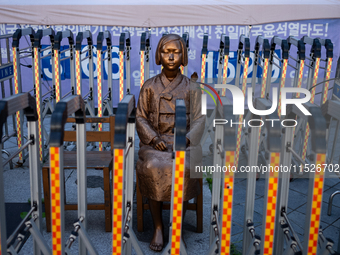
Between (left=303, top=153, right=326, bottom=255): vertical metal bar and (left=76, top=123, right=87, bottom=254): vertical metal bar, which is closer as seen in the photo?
(left=303, top=153, right=326, bottom=255): vertical metal bar

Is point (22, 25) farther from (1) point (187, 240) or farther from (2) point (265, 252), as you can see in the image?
(2) point (265, 252)

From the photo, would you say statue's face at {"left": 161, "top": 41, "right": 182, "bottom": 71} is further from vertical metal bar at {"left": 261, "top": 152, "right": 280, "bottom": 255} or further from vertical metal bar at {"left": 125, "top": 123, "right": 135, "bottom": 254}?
vertical metal bar at {"left": 261, "top": 152, "right": 280, "bottom": 255}

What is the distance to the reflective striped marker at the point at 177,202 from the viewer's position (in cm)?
219

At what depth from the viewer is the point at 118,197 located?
7.37 ft

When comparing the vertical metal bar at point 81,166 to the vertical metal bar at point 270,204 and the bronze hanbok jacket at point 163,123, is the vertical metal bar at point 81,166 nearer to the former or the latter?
the bronze hanbok jacket at point 163,123

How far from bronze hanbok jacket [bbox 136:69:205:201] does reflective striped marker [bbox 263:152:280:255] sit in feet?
3.28

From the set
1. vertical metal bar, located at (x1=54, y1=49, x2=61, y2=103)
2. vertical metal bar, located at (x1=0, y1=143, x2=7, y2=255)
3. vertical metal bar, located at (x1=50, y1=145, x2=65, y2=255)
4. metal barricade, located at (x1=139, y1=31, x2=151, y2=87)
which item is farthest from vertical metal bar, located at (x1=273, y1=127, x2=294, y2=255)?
vertical metal bar, located at (x1=54, y1=49, x2=61, y2=103)

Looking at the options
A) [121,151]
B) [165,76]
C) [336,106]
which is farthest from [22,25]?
[336,106]

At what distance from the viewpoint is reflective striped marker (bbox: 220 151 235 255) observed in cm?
226

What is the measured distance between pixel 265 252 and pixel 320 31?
605cm

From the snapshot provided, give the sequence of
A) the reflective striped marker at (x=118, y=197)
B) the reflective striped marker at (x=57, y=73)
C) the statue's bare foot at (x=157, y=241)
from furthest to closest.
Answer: the reflective striped marker at (x=57, y=73)
the statue's bare foot at (x=157, y=241)
the reflective striped marker at (x=118, y=197)

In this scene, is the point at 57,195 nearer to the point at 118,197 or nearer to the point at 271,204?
the point at 118,197

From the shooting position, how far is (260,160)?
5277 millimetres

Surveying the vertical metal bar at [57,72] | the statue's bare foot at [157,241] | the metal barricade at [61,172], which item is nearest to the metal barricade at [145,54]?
the vertical metal bar at [57,72]
